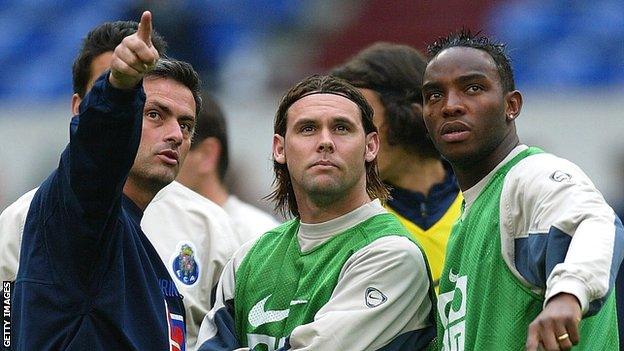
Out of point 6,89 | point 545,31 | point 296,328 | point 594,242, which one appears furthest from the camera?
point 6,89

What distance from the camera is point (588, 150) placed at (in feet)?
38.1

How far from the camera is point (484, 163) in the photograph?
343 cm

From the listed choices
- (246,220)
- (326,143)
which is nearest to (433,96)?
(326,143)

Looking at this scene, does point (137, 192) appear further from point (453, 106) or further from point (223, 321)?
point (453, 106)

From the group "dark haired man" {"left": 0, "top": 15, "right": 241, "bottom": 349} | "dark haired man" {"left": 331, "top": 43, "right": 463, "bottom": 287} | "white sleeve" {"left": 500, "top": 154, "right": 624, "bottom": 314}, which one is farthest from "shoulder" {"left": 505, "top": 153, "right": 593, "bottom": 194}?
"dark haired man" {"left": 0, "top": 15, "right": 241, "bottom": 349}

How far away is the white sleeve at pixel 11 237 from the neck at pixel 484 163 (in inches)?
54.7

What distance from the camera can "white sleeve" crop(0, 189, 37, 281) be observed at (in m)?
3.84

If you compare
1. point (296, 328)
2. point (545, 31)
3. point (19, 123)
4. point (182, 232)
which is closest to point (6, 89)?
point (19, 123)

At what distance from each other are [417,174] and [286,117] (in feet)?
3.42

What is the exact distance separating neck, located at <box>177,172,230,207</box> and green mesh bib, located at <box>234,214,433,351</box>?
201 centimetres

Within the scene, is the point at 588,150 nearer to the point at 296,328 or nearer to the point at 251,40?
the point at 251,40

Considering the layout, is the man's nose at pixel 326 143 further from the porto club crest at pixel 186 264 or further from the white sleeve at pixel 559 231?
the porto club crest at pixel 186 264

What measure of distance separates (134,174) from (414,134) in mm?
1457

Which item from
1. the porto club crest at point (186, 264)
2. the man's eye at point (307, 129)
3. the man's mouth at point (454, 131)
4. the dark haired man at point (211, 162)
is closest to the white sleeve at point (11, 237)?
the porto club crest at point (186, 264)
